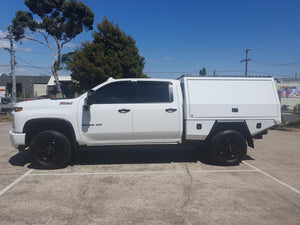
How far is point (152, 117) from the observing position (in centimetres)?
484

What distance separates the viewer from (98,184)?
13.3 ft

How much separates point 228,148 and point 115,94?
2941 millimetres

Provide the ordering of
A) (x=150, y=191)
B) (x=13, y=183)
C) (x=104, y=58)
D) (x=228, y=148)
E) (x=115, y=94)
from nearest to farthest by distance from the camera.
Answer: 1. (x=150, y=191)
2. (x=13, y=183)
3. (x=115, y=94)
4. (x=228, y=148)
5. (x=104, y=58)

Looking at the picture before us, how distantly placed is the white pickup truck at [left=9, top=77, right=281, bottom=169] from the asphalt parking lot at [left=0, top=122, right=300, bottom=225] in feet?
1.90

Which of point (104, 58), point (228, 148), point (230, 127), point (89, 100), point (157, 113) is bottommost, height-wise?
point (228, 148)

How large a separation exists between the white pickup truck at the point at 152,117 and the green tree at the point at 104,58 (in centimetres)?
1361

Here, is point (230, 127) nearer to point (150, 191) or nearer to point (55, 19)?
point (150, 191)

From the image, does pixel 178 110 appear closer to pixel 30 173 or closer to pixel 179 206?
pixel 179 206

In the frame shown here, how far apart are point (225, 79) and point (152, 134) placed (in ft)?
A: 7.19

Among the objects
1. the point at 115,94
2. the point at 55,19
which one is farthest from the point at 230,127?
the point at 55,19

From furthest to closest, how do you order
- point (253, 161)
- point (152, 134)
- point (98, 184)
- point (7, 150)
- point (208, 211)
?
1. point (7, 150)
2. point (253, 161)
3. point (152, 134)
4. point (98, 184)
5. point (208, 211)

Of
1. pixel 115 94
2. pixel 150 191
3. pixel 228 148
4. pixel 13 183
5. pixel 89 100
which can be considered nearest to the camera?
pixel 150 191

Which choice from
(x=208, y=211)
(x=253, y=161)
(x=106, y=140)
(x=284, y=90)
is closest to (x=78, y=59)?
(x=106, y=140)

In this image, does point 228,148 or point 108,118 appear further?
point 228,148
